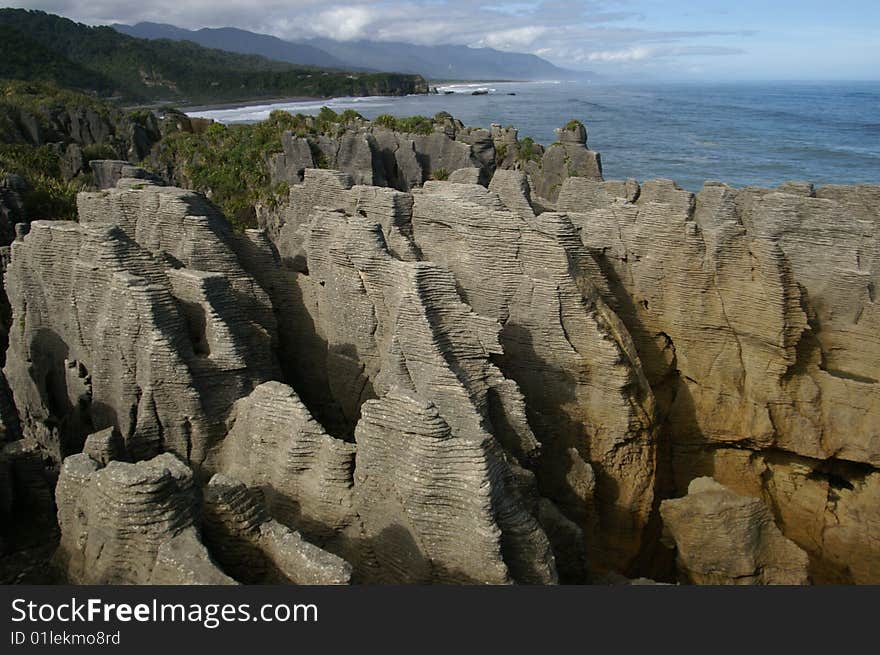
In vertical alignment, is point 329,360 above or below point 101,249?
below

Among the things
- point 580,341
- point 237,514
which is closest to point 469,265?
point 580,341

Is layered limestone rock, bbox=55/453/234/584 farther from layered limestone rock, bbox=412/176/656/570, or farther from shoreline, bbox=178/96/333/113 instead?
shoreline, bbox=178/96/333/113

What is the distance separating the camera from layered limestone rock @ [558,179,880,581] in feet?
40.8

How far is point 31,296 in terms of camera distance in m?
11.2

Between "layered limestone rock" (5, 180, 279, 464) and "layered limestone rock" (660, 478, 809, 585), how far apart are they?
656 centimetres

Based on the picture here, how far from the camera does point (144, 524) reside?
635 centimetres

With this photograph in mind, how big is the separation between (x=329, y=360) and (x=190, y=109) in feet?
365

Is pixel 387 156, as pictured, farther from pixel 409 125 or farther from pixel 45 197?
pixel 45 197

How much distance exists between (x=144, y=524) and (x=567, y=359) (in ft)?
22.8

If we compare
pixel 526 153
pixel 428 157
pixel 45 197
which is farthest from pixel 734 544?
pixel 526 153

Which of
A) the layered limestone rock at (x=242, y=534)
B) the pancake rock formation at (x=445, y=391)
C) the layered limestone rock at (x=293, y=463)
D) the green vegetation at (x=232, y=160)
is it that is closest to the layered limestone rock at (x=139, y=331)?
the pancake rock formation at (x=445, y=391)

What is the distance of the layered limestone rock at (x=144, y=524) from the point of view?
20.1ft

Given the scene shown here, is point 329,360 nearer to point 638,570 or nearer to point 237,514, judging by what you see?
point 237,514

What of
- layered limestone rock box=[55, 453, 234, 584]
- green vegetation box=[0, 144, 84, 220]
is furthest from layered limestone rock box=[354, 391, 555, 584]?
green vegetation box=[0, 144, 84, 220]
